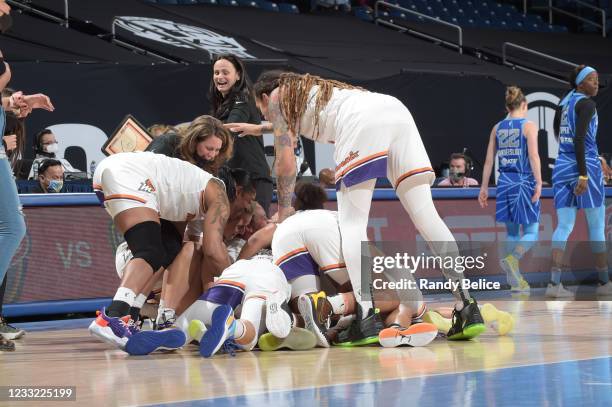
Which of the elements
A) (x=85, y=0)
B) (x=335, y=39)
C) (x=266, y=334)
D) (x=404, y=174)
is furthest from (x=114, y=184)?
(x=335, y=39)

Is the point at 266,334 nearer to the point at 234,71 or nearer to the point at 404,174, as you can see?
the point at 404,174

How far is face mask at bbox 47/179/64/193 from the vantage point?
8144 millimetres

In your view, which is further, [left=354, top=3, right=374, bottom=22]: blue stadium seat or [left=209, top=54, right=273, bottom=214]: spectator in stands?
[left=354, top=3, right=374, bottom=22]: blue stadium seat

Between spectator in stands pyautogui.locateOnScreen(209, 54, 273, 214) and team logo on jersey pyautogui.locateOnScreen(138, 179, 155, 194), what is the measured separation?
98 cm

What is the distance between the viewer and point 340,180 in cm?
536

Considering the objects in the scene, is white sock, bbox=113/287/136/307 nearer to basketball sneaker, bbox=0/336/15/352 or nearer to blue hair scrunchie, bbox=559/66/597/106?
basketball sneaker, bbox=0/336/15/352

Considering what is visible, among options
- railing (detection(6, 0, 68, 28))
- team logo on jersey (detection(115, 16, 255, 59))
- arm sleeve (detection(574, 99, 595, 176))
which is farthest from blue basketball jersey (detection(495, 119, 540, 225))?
railing (detection(6, 0, 68, 28))

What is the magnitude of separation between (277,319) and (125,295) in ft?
2.45

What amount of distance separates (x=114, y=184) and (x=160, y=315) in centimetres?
72

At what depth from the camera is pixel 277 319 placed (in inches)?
201

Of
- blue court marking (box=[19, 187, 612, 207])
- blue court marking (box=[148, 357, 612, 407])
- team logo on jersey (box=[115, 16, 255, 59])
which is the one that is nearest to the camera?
blue court marking (box=[148, 357, 612, 407])

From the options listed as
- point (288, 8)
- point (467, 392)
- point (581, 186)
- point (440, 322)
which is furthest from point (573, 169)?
point (288, 8)

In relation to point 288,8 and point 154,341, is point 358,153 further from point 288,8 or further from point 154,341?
point 288,8

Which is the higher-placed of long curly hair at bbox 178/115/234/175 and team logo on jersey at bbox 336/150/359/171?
long curly hair at bbox 178/115/234/175
